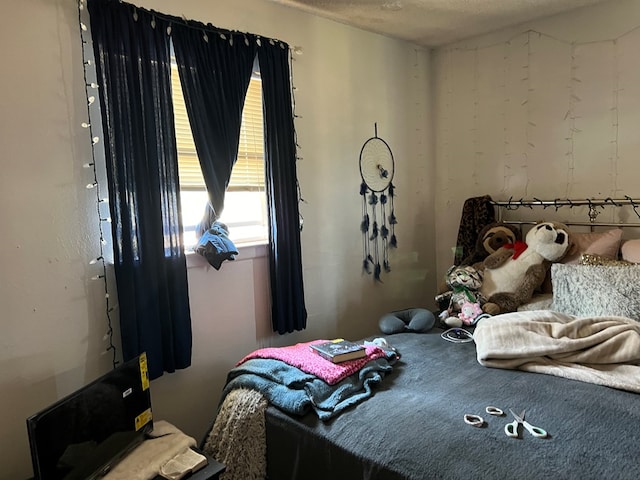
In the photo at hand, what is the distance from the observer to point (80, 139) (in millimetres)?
1916

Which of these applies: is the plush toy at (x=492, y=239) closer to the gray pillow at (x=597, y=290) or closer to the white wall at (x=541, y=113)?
the white wall at (x=541, y=113)

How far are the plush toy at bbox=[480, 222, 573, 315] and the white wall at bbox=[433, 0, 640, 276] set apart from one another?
1.42ft

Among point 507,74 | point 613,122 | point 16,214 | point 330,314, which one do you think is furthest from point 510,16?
point 16,214

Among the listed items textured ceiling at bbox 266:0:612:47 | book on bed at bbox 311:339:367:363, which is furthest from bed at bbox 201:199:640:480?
textured ceiling at bbox 266:0:612:47

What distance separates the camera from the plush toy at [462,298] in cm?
269

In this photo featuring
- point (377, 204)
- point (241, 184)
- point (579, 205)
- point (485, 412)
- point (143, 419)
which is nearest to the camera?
point (485, 412)

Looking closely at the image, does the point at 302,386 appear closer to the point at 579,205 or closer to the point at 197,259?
the point at 197,259

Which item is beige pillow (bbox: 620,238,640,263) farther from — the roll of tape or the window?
the window

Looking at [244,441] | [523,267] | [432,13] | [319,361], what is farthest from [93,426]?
[432,13]

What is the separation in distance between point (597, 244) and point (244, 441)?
223cm

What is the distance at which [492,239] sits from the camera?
3.11 m

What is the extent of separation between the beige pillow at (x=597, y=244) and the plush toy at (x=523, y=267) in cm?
4

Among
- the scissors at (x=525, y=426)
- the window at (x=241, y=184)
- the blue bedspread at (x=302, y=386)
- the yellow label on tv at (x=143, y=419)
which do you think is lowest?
the yellow label on tv at (x=143, y=419)

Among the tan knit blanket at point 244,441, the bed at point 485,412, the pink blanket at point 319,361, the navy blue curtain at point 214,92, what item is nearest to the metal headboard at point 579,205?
the bed at point 485,412
